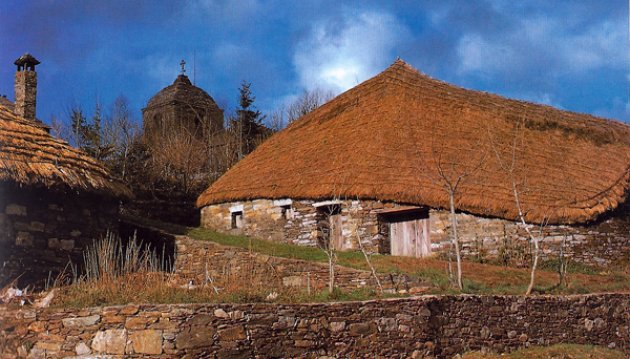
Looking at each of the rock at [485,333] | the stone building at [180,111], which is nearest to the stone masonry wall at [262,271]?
the rock at [485,333]

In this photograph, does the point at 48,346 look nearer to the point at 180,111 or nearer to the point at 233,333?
the point at 233,333

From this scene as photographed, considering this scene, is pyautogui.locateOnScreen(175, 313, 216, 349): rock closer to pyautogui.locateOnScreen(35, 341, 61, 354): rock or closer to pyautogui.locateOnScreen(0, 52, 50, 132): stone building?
pyautogui.locateOnScreen(35, 341, 61, 354): rock

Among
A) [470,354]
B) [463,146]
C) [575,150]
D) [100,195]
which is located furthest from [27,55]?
[575,150]

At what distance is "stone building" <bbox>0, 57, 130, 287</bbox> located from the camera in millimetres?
13336

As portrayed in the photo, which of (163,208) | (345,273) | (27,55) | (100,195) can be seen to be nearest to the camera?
(345,273)

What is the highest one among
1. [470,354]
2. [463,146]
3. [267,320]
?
[463,146]

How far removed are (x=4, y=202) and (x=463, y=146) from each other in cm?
1236

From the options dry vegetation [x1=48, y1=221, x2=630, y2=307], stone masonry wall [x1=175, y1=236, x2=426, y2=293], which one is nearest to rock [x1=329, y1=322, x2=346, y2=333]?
dry vegetation [x1=48, y1=221, x2=630, y2=307]

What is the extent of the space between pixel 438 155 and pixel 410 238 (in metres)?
2.54

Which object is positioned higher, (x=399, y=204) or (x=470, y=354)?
(x=399, y=204)

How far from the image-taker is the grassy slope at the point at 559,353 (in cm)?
1100

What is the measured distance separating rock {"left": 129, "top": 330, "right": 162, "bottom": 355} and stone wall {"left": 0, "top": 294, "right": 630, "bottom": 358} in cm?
1

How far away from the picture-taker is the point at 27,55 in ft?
60.2

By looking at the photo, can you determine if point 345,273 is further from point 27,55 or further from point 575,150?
point 575,150
